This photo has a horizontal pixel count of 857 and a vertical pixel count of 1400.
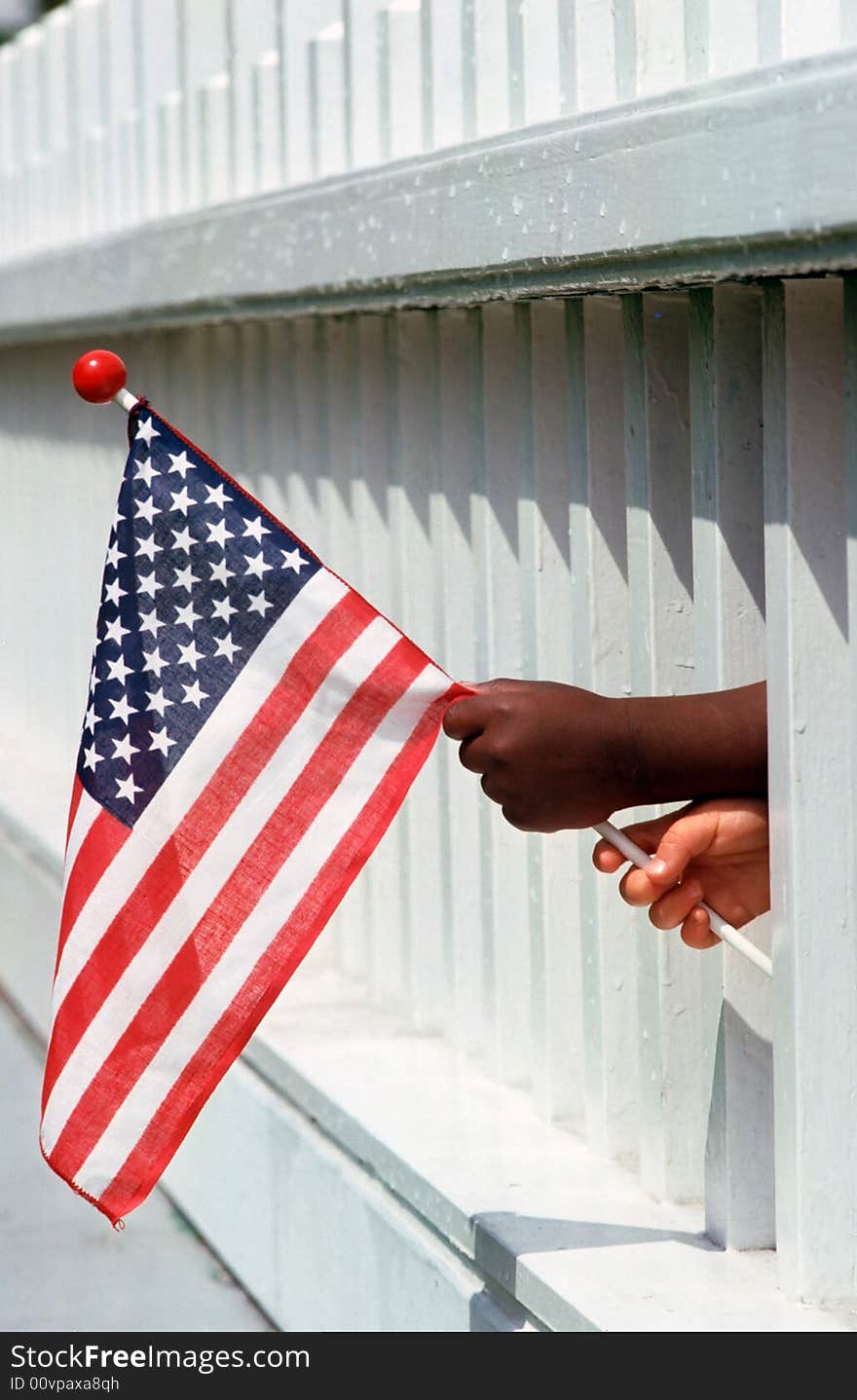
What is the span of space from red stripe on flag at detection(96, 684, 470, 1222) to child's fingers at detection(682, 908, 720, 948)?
1.34 feet

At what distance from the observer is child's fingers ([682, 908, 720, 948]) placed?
9.32 ft

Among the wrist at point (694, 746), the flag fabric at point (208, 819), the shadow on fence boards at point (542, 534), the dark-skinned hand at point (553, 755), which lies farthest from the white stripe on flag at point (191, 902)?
the shadow on fence boards at point (542, 534)

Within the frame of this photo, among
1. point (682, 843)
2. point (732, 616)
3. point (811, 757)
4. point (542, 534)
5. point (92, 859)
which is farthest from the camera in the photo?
point (542, 534)

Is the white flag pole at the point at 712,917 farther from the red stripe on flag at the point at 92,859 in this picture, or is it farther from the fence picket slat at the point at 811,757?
the red stripe on flag at the point at 92,859

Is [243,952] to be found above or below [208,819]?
below

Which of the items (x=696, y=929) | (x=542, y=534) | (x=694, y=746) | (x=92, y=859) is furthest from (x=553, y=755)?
(x=542, y=534)

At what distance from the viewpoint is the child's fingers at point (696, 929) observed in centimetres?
284

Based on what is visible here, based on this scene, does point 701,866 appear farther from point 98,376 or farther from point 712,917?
point 98,376

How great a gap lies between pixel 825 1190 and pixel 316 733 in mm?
876

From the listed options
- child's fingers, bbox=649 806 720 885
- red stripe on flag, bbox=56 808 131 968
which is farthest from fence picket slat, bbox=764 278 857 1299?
red stripe on flag, bbox=56 808 131 968

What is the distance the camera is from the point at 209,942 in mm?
2982

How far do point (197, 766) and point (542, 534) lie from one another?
77 cm
